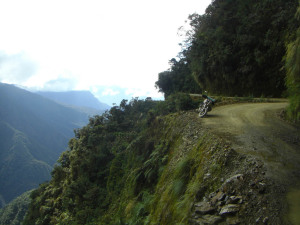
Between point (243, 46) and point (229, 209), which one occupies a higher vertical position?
point (243, 46)

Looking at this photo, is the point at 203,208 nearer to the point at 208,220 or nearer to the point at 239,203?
the point at 208,220

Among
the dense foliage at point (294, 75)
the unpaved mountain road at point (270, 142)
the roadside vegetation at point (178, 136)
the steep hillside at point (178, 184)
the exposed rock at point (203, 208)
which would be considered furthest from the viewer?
the dense foliage at point (294, 75)

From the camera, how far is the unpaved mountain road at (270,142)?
4.87m

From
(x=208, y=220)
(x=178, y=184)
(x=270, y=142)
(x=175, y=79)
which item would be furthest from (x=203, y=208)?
(x=175, y=79)

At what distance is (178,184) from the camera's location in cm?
638

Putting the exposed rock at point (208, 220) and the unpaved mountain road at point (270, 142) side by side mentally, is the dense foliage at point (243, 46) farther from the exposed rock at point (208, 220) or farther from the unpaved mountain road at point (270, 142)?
the exposed rock at point (208, 220)

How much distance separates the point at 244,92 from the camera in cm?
A: 2303

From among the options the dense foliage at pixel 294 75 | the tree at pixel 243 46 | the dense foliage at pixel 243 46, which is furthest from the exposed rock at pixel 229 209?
the tree at pixel 243 46

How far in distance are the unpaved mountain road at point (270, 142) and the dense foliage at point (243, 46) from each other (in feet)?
34.8

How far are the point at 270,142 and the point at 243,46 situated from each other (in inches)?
698

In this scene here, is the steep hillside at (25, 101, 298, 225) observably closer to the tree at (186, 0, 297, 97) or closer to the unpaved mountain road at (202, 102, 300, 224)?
the unpaved mountain road at (202, 102, 300, 224)

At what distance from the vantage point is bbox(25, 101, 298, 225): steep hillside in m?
4.34

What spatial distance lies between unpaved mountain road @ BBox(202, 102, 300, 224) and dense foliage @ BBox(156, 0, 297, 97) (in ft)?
34.8

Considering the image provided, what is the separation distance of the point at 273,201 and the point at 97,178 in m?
14.9
